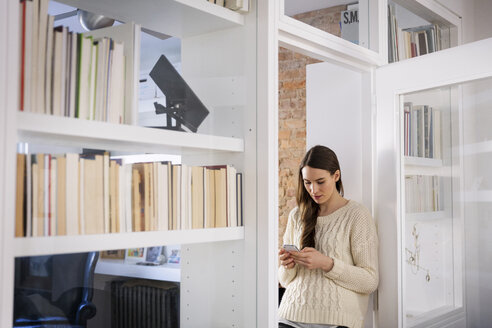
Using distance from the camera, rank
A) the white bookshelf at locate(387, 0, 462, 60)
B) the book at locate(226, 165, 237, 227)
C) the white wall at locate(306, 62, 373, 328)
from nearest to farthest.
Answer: the book at locate(226, 165, 237, 227) < the white wall at locate(306, 62, 373, 328) < the white bookshelf at locate(387, 0, 462, 60)

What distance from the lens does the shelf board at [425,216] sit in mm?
2333

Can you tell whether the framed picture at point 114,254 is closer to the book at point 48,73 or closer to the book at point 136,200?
the book at point 136,200

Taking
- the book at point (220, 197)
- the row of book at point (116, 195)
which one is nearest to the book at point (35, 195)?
the row of book at point (116, 195)

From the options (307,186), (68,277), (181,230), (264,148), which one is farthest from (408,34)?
(68,277)

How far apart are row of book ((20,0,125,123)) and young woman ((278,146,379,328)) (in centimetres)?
127

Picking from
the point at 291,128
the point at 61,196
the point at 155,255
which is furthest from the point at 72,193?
the point at 291,128

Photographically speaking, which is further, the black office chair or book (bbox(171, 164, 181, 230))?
book (bbox(171, 164, 181, 230))

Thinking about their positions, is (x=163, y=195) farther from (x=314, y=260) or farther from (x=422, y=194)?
(x=422, y=194)

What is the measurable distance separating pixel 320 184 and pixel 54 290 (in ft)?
5.01

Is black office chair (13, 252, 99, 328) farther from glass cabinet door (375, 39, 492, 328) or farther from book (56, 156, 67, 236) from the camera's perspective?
glass cabinet door (375, 39, 492, 328)

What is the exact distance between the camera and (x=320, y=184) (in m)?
2.55

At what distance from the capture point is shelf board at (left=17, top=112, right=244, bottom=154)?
1.26 m

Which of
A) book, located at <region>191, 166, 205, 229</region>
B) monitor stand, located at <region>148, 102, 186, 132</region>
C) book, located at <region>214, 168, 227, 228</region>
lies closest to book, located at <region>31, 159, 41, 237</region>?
monitor stand, located at <region>148, 102, 186, 132</region>

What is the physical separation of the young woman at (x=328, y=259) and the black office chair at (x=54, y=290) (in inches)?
46.4
